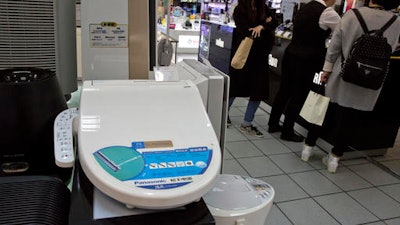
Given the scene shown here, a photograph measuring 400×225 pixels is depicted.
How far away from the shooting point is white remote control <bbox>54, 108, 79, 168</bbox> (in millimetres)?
973

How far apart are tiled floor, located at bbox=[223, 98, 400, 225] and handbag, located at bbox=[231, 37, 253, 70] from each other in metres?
0.69

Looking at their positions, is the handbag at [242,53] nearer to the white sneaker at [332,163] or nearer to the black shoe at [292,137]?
the black shoe at [292,137]

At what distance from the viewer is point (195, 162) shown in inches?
38.1

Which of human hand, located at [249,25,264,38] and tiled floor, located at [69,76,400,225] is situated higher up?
human hand, located at [249,25,264,38]

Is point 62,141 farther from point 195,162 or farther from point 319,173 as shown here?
point 319,173

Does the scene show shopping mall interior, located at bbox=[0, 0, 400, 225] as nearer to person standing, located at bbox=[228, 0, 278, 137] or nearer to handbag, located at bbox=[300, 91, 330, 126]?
handbag, located at bbox=[300, 91, 330, 126]

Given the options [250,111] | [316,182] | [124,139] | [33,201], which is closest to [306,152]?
[316,182]

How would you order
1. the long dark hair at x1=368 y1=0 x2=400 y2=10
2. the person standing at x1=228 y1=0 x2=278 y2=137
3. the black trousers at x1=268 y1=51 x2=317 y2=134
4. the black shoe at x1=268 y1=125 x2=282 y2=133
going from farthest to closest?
the black shoe at x1=268 y1=125 x2=282 y2=133 → the person standing at x1=228 y1=0 x2=278 y2=137 → the black trousers at x1=268 y1=51 x2=317 y2=134 → the long dark hair at x1=368 y1=0 x2=400 y2=10

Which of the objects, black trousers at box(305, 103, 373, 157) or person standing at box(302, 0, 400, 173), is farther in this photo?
black trousers at box(305, 103, 373, 157)

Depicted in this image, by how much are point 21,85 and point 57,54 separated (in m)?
0.27

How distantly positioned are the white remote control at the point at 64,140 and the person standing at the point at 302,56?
2.18m

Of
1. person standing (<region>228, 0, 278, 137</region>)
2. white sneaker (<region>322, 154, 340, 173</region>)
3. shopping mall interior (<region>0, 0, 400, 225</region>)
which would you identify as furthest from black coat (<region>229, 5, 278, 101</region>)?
shopping mall interior (<region>0, 0, 400, 225</region>)

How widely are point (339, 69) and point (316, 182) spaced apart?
862mm

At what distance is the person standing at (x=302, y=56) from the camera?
2703 millimetres
